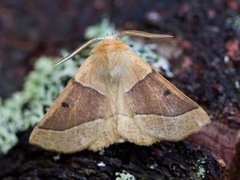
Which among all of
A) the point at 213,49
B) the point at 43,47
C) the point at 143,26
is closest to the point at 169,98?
the point at 213,49

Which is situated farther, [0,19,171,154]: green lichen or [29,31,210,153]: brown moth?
[0,19,171,154]: green lichen

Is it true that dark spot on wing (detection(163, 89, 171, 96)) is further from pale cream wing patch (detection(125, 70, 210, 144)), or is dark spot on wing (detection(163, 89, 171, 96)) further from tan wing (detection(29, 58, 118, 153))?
tan wing (detection(29, 58, 118, 153))

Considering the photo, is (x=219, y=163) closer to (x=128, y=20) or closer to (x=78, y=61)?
(x=78, y=61)

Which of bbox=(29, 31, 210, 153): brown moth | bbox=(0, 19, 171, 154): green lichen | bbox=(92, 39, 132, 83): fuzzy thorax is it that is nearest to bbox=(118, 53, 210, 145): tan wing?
bbox=(29, 31, 210, 153): brown moth

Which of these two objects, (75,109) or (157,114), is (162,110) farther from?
(75,109)

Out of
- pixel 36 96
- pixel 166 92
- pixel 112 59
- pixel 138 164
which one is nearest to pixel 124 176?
pixel 138 164

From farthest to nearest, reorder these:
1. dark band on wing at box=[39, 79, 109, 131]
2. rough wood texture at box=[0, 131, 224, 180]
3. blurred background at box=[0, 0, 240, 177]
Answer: blurred background at box=[0, 0, 240, 177]
dark band on wing at box=[39, 79, 109, 131]
rough wood texture at box=[0, 131, 224, 180]
